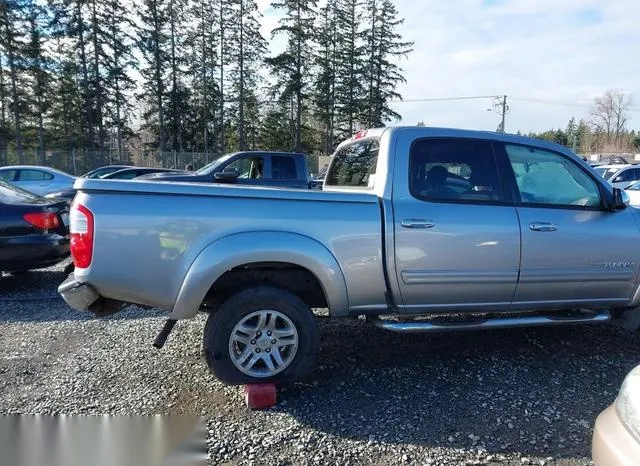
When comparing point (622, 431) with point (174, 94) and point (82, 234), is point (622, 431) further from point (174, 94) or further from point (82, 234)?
point (174, 94)

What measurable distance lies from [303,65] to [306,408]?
1675 inches

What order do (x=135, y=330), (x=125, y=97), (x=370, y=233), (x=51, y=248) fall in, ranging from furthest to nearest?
1. (x=125, y=97)
2. (x=51, y=248)
3. (x=135, y=330)
4. (x=370, y=233)

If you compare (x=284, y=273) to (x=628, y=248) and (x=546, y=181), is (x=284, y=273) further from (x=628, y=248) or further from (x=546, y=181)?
(x=628, y=248)

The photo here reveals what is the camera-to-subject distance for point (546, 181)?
4020mm

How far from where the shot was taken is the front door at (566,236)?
379 centimetres

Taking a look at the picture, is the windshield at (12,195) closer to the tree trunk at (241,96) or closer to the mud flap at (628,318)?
the mud flap at (628,318)

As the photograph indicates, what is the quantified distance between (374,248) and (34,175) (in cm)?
1419

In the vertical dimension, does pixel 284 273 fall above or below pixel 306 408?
above

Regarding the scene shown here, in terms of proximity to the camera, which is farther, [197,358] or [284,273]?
[197,358]

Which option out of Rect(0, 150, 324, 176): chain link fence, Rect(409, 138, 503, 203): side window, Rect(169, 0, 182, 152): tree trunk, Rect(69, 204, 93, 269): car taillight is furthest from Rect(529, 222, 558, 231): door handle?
Rect(169, 0, 182, 152): tree trunk

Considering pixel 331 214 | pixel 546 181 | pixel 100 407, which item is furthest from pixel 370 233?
pixel 100 407

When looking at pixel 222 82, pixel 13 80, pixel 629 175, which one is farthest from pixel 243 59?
pixel 629 175

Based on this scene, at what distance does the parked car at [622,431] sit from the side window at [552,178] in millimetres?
2187

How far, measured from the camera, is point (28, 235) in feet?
18.8
